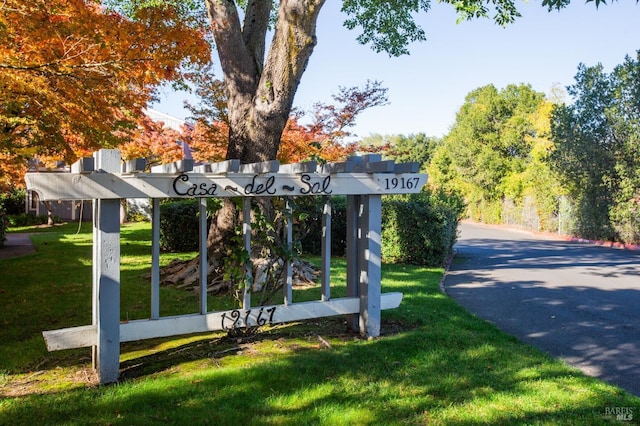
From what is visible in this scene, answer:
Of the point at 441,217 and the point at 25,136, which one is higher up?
the point at 25,136

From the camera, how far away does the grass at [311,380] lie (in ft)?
12.0

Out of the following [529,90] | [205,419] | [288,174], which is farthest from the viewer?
[529,90]

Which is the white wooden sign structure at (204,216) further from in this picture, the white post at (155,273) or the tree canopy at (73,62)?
the tree canopy at (73,62)

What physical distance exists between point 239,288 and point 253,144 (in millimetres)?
3176

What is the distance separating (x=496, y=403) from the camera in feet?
13.0

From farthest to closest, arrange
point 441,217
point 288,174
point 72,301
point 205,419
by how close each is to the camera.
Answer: point 441,217, point 72,301, point 288,174, point 205,419

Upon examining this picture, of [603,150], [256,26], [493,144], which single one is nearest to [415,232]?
[256,26]

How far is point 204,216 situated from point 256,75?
14.5 ft

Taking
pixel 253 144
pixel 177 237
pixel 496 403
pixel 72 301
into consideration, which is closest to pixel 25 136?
pixel 72 301

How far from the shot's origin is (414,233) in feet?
43.7

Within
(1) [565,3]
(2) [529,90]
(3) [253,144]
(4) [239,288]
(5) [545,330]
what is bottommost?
(5) [545,330]

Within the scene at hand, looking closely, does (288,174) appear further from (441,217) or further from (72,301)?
(441,217)
